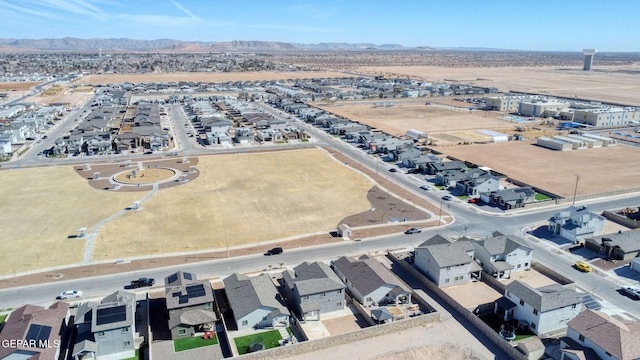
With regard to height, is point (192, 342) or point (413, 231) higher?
point (413, 231)

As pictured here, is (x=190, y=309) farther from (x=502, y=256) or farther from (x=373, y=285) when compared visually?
(x=502, y=256)

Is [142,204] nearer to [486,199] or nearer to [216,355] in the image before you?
[216,355]

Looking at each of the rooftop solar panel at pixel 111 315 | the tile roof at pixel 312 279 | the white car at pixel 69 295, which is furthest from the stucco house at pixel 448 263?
the white car at pixel 69 295

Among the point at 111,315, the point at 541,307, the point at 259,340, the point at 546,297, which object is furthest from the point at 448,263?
the point at 111,315

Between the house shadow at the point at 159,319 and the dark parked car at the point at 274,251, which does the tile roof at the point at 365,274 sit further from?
the house shadow at the point at 159,319

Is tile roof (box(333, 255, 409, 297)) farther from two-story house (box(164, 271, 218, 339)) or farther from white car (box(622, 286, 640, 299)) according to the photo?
white car (box(622, 286, 640, 299))

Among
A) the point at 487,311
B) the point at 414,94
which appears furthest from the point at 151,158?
the point at 414,94
